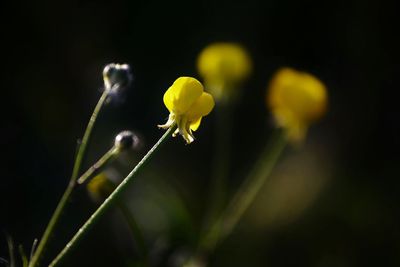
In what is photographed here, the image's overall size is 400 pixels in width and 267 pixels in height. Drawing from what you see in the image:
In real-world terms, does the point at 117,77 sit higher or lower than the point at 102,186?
higher

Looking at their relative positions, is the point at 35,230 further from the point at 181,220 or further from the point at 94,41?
the point at 94,41

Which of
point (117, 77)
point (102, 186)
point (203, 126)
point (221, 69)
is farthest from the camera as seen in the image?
point (203, 126)

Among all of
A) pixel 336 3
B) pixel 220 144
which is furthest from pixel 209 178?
pixel 336 3

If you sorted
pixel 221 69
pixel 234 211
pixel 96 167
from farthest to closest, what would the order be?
pixel 221 69
pixel 234 211
pixel 96 167

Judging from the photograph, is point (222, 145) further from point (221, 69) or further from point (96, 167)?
point (96, 167)

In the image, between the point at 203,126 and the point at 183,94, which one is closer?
the point at 183,94

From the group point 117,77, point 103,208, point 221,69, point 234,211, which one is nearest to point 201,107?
point 117,77

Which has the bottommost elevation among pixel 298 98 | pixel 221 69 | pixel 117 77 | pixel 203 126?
pixel 203 126

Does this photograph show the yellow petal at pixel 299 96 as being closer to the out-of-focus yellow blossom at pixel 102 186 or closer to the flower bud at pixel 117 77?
the out-of-focus yellow blossom at pixel 102 186
